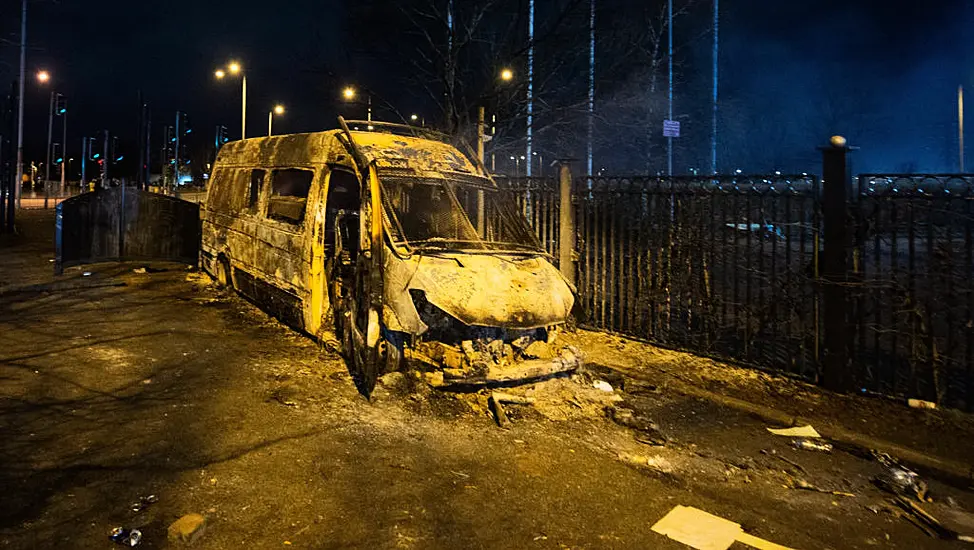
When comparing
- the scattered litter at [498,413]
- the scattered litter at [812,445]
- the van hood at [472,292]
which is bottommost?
the scattered litter at [812,445]

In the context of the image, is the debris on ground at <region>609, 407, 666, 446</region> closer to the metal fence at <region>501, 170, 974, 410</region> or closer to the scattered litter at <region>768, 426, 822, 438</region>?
the scattered litter at <region>768, 426, 822, 438</region>

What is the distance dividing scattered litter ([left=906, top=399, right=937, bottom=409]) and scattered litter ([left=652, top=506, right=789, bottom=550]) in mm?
3300

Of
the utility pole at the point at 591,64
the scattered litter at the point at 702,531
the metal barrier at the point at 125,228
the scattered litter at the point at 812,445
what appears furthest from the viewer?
the metal barrier at the point at 125,228

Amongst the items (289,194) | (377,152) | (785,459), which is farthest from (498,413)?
(289,194)

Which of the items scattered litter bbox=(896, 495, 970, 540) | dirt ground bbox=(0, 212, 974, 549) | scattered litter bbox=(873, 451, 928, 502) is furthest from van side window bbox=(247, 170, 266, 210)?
scattered litter bbox=(896, 495, 970, 540)

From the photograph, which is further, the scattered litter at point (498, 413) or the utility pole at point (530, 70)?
the utility pole at point (530, 70)

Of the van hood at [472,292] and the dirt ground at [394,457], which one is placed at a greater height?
the van hood at [472,292]

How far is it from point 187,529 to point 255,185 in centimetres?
682

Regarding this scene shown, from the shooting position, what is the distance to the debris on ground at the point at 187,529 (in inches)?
135

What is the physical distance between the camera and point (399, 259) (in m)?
5.87

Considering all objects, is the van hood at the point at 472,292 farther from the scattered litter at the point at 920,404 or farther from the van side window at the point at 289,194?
the scattered litter at the point at 920,404

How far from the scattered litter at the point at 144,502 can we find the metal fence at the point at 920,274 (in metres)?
6.10

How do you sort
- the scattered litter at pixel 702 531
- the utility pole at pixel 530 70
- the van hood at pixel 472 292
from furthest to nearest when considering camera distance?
the utility pole at pixel 530 70, the van hood at pixel 472 292, the scattered litter at pixel 702 531

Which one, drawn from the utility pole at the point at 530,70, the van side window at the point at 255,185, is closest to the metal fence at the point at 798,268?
the utility pole at the point at 530,70
